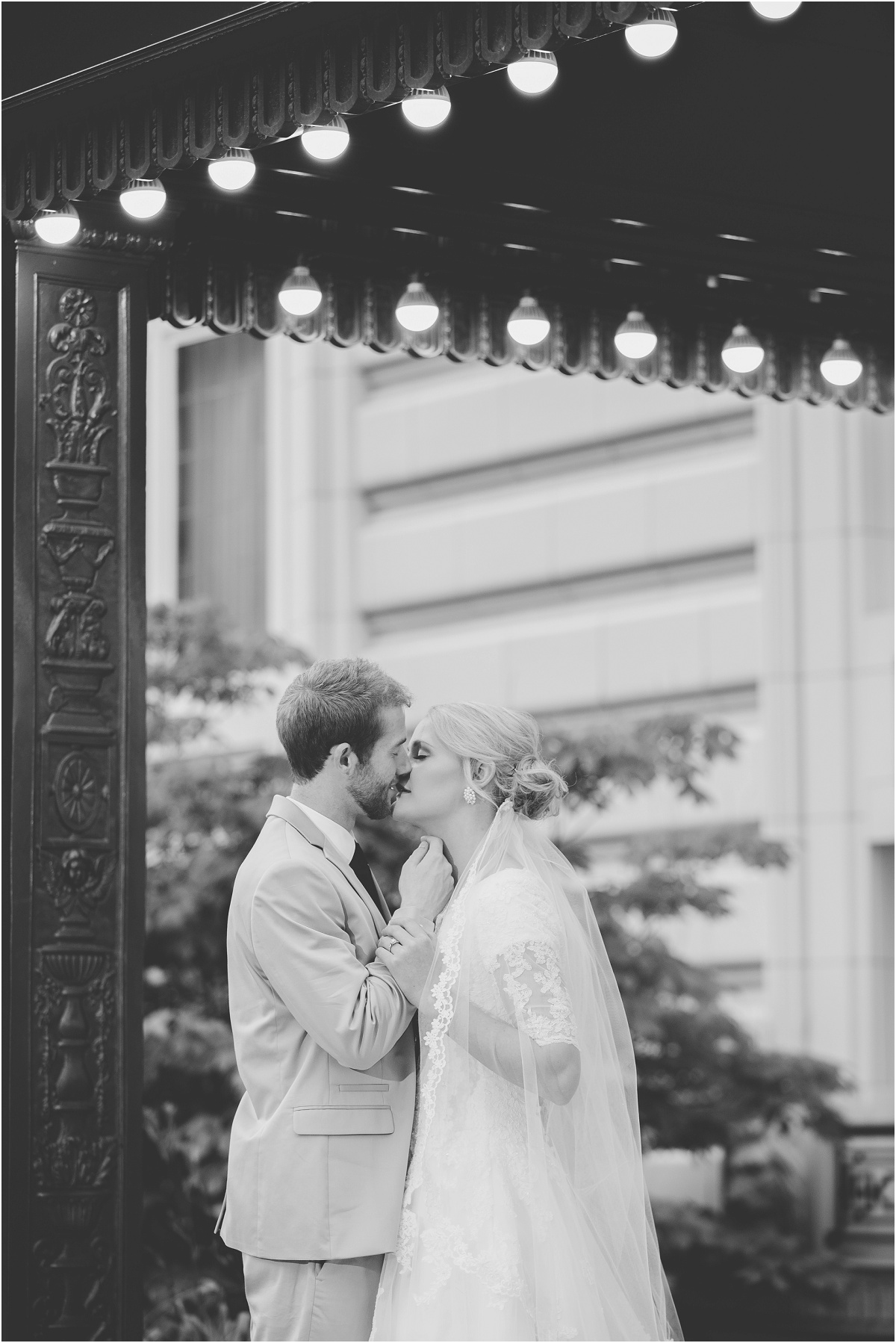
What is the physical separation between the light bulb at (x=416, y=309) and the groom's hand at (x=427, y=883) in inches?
106

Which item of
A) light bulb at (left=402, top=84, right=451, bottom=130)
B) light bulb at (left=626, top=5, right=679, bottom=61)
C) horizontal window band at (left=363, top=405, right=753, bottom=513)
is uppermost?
horizontal window band at (left=363, top=405, right=753, bottom=513)

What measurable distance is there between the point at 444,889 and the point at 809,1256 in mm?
8027

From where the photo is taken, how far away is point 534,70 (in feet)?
16.8

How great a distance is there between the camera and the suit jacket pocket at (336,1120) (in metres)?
4.83

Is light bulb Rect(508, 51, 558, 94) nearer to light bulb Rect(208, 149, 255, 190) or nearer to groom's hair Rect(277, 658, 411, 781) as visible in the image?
light bulb Rect(208, 149, 255, 190)

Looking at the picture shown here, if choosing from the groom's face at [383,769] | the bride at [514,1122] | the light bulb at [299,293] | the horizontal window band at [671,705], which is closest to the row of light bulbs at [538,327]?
the light bulb at [299,293]

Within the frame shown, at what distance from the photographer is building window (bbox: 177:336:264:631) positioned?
17.1m

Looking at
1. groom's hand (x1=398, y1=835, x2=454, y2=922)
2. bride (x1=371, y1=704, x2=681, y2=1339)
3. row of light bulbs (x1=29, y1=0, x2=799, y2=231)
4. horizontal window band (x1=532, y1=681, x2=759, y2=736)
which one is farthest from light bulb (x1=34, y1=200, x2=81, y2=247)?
horizontal window band (x1=532, y1=681, x2=759, y2=736)

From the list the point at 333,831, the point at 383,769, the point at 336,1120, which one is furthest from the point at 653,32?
the point at 336,1120

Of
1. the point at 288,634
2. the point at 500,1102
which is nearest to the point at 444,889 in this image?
the point at 500,1102

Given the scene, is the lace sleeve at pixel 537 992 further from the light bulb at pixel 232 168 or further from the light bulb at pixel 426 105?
the light bulb at pixel 232 168

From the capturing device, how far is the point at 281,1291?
15.8 feet

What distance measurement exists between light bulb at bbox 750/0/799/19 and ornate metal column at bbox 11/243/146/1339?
2132mm

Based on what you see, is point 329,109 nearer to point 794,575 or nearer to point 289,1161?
point 289,1161
